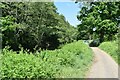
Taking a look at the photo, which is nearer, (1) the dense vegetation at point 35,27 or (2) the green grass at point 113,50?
(2) the green grass at point 113,50

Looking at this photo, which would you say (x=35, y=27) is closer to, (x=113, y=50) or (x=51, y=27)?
(x=51, y=27)

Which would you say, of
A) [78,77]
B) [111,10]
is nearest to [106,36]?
[111,10]

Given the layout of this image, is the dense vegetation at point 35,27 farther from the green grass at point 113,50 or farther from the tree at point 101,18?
the green grass at point 113,50

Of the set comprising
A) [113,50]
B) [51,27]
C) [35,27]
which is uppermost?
[113,50]

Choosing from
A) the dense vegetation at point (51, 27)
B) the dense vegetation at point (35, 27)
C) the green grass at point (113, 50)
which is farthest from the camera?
the dense vegetation at point (35, 27)

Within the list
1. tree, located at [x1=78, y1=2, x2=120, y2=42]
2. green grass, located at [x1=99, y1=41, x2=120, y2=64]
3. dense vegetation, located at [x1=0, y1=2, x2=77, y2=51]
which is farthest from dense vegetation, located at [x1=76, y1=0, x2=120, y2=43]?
green grass, located at [x1=99, y1=41, x2=120, y2=64]

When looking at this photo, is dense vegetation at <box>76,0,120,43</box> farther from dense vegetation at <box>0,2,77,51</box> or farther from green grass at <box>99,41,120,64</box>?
green grass at <box>99,41,120,64</box>

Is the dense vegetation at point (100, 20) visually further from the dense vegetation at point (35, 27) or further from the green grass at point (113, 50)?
the green grass at point (113, 50)

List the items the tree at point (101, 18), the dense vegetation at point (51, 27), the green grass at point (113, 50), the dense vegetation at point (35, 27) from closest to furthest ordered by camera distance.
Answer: the green grass at point (113, 50), the dense vegetation at point (51, 27), the dense vegetation at point (35, 27), the tree at point (101, 18)

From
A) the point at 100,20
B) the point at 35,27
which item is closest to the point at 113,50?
the point at 35,27

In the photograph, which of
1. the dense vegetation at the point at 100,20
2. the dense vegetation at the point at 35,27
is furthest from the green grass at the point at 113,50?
the dense vegetation at the point at 100,20

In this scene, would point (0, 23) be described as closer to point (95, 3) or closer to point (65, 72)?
point (65, 72)

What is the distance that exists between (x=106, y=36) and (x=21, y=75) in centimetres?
2917

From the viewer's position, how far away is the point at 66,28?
33531mm
